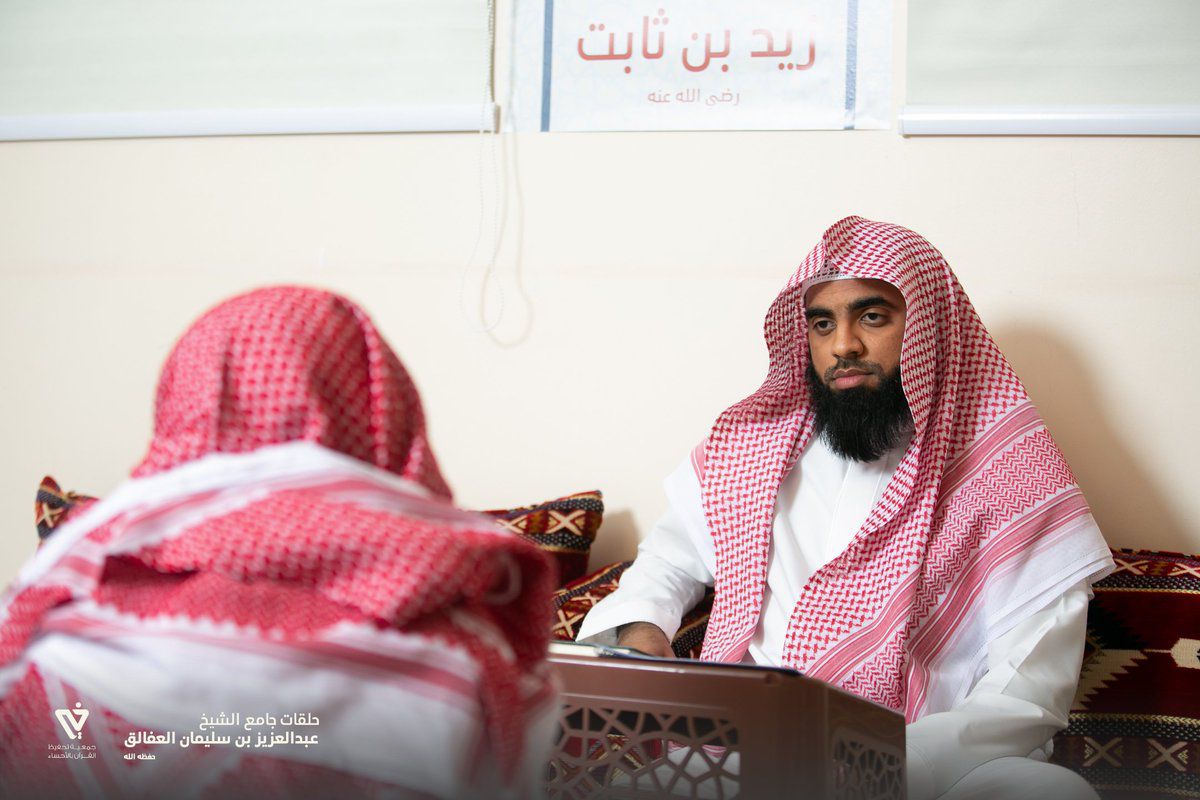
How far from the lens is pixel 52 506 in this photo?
3047 mm

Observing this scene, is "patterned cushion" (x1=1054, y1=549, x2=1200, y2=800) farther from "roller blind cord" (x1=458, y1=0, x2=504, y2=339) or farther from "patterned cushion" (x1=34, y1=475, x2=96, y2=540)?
"patterned cushion" (x1=34, y1=475, x2=96, y2=540)

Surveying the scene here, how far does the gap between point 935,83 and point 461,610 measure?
2.39 metres

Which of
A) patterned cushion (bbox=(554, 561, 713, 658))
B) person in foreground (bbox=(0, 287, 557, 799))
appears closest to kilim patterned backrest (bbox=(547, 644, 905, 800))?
person in foreground (bbox=(0, 287, 557, 799))

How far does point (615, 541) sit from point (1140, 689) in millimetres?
1310

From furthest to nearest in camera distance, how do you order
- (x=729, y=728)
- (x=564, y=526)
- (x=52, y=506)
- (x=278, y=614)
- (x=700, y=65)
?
(x=700, y=65)
(x=52, y=506)
(x=564, y=526)
(x=729, y=728)
(x=278, y=614)

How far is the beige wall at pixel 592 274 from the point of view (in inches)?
116

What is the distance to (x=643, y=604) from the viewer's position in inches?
104

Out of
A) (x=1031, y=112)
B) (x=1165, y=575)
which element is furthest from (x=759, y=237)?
(x=1165, y=575)

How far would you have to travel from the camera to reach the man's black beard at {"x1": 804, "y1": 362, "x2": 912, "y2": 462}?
267 cm

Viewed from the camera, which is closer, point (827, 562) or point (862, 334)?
point (827, 562)

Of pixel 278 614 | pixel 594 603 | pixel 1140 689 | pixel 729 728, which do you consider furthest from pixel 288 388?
pixel 1140 689

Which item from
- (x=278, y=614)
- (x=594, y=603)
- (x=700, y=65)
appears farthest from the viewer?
(x=700, y=65)

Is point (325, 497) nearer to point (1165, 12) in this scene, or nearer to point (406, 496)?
point (406, 496)

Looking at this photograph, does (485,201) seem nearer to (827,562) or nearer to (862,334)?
(862,334)
